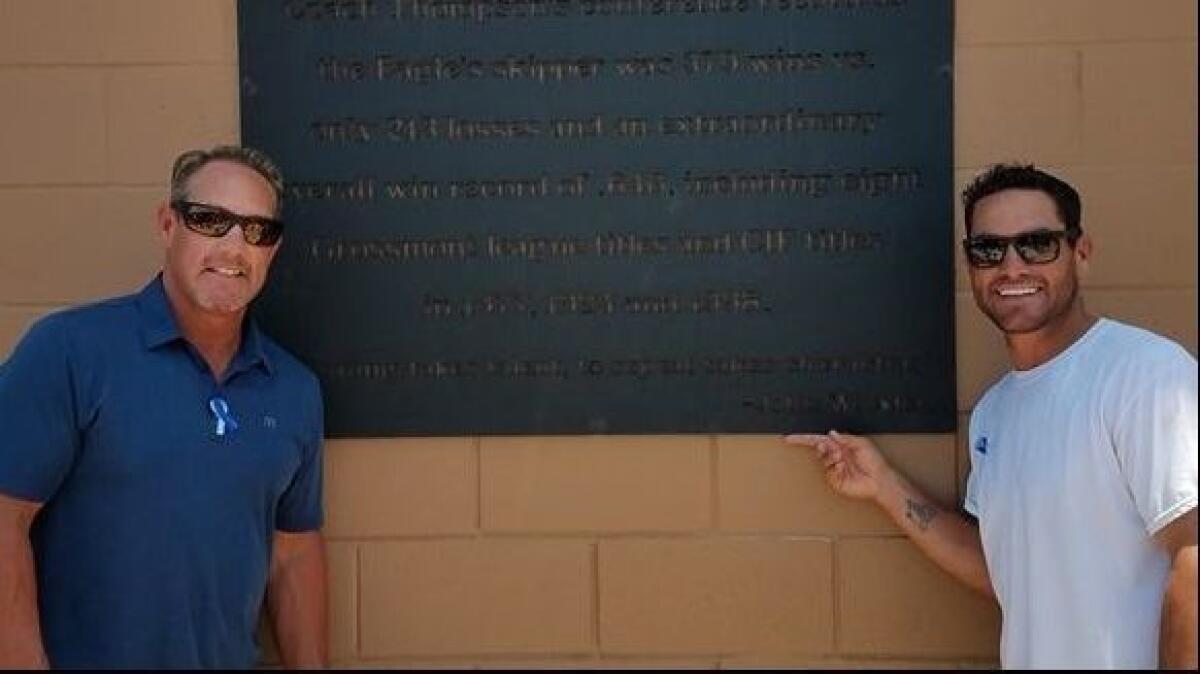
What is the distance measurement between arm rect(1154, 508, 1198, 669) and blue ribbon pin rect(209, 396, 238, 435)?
1.93 m

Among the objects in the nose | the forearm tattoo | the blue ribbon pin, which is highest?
the nose

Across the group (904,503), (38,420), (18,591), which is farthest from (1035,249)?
(18,591)

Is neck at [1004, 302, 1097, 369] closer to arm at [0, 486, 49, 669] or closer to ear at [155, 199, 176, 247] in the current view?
ear at [155, 199, 176, 247]

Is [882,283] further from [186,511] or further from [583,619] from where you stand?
[186,511]

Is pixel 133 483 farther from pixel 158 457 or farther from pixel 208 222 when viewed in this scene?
pixel 208 222

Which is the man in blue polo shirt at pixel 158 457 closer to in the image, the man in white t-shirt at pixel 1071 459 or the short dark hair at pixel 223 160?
the short dark hair at pixel 223 160

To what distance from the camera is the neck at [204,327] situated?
3.24 meters

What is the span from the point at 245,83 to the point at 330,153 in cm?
28

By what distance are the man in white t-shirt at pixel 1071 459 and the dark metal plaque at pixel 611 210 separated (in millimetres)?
363

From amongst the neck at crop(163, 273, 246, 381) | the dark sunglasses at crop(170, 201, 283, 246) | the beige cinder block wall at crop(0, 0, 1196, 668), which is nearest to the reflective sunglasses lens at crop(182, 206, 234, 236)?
the dark sunglasses at crop(170, 201, 283, 246)

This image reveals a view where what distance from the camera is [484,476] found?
146 inches

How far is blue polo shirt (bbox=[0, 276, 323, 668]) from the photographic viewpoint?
3068 millimetres

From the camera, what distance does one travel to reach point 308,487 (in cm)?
346

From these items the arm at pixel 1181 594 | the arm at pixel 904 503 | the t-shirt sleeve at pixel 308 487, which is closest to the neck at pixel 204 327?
the t-shirt sleeve at pixel 308 487
